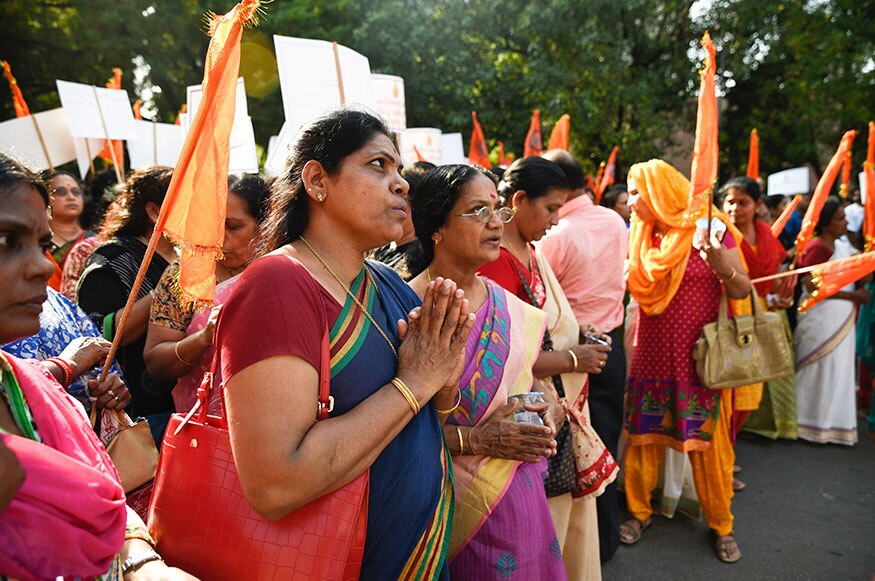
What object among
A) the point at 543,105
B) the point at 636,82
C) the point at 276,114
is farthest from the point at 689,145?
the point at 276,114

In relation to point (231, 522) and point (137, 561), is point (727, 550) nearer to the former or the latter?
point (231, 522)

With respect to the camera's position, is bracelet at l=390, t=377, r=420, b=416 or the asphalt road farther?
the asphalt road

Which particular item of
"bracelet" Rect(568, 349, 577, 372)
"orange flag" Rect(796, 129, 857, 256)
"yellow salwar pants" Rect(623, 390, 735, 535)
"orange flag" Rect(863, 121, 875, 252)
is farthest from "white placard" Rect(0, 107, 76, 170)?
"orange flag" Rect(863, 121, 875, 252)

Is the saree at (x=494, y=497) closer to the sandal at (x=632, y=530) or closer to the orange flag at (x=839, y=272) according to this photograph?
the sandal at (x=632, y=530)

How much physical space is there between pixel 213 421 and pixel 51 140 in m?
4.71

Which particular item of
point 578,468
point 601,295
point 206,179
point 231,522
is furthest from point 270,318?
point 601,295

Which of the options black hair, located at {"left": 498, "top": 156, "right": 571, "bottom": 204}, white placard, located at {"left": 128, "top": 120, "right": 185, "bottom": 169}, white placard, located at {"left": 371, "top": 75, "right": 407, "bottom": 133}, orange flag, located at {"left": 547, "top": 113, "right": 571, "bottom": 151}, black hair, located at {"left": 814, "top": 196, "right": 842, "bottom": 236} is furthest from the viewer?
orange flag, located at {"left": 547, "top": 113, "right": 571, "bottom": 151}

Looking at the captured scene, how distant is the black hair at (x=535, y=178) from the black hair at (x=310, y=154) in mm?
1486

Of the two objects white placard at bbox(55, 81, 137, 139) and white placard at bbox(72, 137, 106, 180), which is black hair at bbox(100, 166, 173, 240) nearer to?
white placard at bbox(55, 81, 137, 139)

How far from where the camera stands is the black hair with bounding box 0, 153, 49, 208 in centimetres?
108

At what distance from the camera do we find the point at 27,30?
13.7m

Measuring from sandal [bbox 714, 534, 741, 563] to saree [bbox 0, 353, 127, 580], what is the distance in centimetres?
343

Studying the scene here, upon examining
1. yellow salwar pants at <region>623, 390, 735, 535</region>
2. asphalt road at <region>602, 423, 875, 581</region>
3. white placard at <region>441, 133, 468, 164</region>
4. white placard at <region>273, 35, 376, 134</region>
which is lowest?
asphalt road at <region>602, 423, 875, 581</region>

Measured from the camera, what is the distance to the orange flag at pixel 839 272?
3.79 metres
